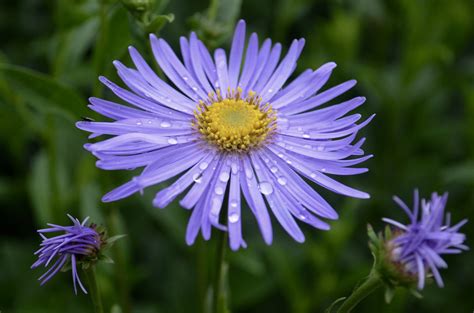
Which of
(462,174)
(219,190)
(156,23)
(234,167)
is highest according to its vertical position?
(156,23)

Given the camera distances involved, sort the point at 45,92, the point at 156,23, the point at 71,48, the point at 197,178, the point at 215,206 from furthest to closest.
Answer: the point at 71,48, the point at 45,92, the point at 156,23, the point at 197,178, the point at 215,206

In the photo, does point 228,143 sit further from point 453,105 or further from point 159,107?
point 453,105

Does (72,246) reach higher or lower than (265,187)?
lower

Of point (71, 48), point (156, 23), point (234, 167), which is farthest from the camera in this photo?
point (71, 48)

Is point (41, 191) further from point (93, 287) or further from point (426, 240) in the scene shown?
point (426, 240)

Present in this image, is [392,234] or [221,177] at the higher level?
[221,177]

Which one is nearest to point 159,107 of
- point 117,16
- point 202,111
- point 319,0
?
point 202,111

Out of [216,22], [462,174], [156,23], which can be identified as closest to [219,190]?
[156,23]
